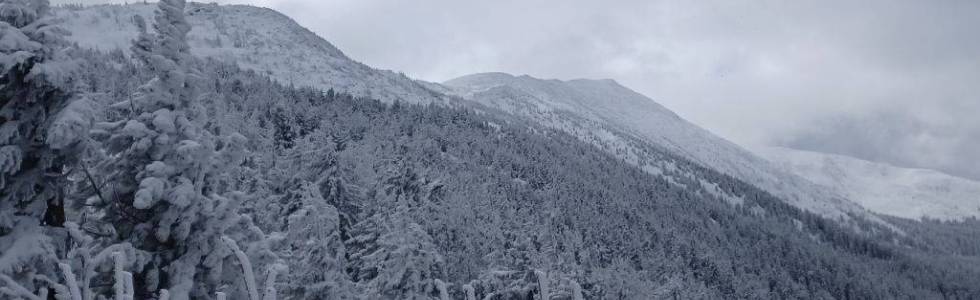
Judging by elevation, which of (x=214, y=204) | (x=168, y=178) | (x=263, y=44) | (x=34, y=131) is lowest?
(x=214, y=204)

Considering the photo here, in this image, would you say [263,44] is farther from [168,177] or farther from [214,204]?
[168,177]

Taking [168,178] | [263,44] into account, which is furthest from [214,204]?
[263,44]

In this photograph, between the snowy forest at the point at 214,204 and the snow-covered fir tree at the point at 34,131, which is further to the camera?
the snowy forest at the point at 214,204

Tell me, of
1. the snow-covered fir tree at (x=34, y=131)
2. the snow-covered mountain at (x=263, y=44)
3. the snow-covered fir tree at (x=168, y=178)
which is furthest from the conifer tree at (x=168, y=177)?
the snow-covered mountain at (x=263, y=44)

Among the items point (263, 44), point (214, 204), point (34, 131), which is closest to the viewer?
point (34, 131)

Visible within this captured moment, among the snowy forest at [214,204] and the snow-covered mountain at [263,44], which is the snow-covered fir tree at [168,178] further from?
the snow-covered mountain at [263,44]

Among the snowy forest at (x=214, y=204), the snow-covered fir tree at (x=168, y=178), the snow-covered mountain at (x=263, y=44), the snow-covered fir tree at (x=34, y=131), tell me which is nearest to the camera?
the snow-covered fir tree at (x=34, y=131)

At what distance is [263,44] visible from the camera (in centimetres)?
15975

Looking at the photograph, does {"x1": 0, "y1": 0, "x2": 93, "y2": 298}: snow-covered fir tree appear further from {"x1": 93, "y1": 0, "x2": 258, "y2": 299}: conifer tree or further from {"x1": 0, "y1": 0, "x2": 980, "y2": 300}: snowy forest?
{"x1": 93, "y1": 0, "x2": 258, "y2": 299}: conifer tree

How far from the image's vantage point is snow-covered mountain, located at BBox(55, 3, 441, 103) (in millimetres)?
131500

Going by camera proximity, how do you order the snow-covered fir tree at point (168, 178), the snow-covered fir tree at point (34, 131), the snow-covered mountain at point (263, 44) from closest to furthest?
the snow-covered fir tree at point (34, 131)
the snow-covered fir tree at point (168, 178)
the snow-covered mountain at point (263, 44)

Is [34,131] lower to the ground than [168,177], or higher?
higher

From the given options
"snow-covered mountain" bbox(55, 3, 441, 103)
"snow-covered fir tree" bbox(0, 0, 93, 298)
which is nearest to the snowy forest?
"snow-covered fir tree" bbox(0, 0, 93, 298)

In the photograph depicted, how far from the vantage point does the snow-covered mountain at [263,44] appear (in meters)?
132
